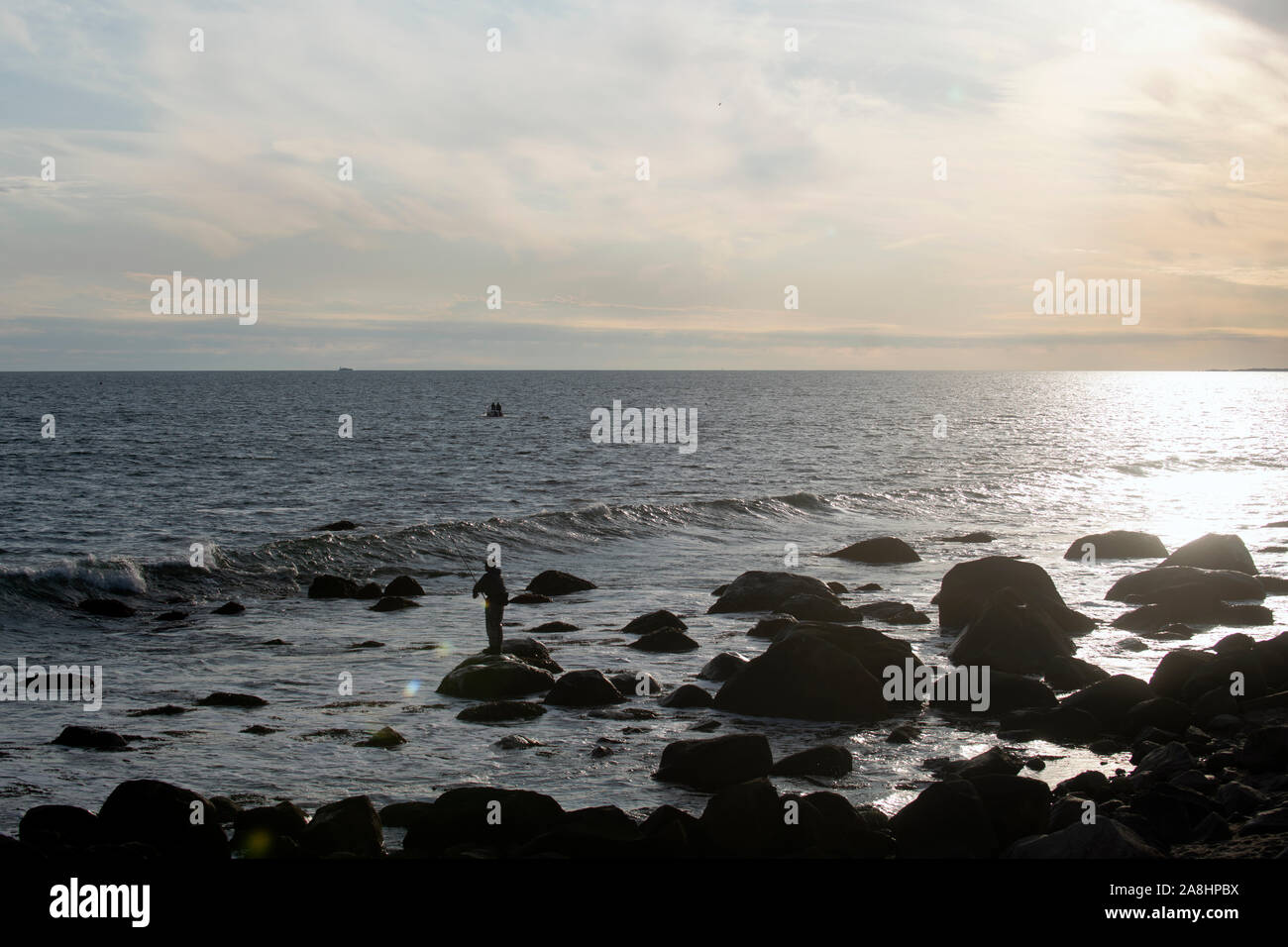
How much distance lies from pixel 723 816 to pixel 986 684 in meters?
7.73

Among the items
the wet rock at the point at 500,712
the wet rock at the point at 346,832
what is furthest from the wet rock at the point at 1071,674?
the wet rock at the point at 346,832

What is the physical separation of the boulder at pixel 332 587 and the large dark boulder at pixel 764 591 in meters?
9.84

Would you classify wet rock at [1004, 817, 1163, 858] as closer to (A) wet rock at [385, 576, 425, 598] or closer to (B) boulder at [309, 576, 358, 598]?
(A) wet rock at [385, 576, 425, 598]

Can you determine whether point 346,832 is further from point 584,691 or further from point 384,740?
point 584,691

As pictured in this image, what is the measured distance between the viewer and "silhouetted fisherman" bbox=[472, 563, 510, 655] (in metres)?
19.3

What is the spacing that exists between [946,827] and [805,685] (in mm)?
5907

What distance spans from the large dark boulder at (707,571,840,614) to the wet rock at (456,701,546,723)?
952cm

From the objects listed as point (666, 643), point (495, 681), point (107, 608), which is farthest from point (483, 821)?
point (107, 608)

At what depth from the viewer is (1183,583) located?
80.3ft

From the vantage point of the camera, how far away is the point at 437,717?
52.9 ft

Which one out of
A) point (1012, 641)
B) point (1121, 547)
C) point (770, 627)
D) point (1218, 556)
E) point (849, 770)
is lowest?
point (849, 770)

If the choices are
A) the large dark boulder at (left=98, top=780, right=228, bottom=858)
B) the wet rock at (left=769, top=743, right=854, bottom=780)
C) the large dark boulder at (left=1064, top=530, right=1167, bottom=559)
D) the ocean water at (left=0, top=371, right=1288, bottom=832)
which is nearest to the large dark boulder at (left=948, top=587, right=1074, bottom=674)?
the ocean water at (left=0, top=371, right=1288, bottom=832)

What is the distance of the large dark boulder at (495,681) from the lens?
17266 mm
